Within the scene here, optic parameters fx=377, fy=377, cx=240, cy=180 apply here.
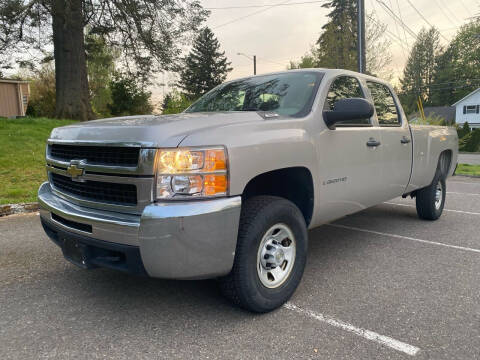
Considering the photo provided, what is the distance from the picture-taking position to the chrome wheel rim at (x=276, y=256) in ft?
8.99

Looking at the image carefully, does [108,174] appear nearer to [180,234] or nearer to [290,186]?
[180,234]

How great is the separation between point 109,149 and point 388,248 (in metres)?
3.31

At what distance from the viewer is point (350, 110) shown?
312 cm

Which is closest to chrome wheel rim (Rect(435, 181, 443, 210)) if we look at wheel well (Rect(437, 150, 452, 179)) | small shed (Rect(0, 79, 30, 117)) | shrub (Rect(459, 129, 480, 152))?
wheel well (Rect(437, 150, 452, 179))

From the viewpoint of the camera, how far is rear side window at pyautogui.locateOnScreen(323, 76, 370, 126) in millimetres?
3518

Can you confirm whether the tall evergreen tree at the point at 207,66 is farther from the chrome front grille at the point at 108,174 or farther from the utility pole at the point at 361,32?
the chrome front grille at the point at 108,174

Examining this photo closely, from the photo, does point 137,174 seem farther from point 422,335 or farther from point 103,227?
point 422,335

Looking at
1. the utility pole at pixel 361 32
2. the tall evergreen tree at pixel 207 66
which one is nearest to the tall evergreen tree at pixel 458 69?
the tall evergreen tree at pixel 207 66

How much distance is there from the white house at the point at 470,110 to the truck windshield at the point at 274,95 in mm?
52232

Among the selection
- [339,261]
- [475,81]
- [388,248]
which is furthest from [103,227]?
[475,81]

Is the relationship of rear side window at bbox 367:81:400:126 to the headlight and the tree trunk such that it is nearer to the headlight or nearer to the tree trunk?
the headlight

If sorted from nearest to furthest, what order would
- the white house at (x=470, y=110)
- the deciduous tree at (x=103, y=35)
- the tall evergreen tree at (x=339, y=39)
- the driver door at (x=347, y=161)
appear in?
the driver door at (x=347, y=161), the deciduous tree at (x=103, y=35), the tall evergreen tree at (x=339, y=39), the white house at (x=470, y=110)

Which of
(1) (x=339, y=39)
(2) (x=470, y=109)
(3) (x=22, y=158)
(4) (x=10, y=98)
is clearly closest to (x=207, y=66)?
(1) (x=339, y=39)

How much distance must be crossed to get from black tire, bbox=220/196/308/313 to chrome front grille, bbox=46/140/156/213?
0.70 m
